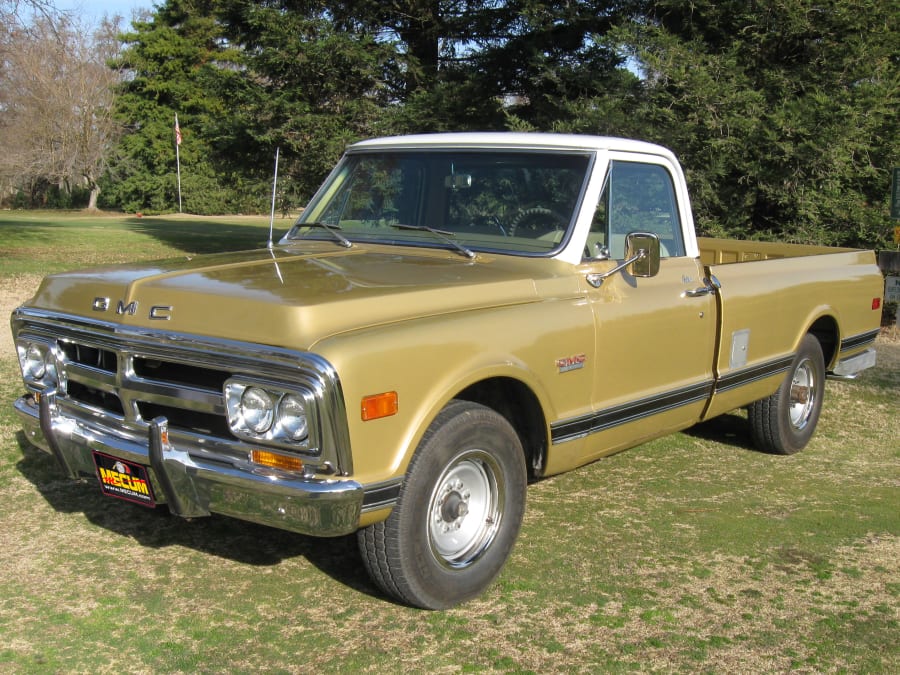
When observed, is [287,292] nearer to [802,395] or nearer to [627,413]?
[627,413]

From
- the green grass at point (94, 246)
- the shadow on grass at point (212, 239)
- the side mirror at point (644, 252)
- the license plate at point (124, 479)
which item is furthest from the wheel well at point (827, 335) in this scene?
the shadow on grass at point (212, 239)

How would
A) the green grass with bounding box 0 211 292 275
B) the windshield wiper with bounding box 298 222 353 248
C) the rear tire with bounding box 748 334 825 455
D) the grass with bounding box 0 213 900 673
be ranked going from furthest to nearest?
the green grass with bounding box 0 211 292 275, the rear tire with bounding box 748 334 825 455, the windshield wiper with bounding box 298 222 353 248, the grass with bounding box 0 213 900 673

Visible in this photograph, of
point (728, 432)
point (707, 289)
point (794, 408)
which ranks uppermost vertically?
point (707, 289)

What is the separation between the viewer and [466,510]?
4.05 metres

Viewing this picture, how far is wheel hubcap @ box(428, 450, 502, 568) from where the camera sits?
390 centimetres

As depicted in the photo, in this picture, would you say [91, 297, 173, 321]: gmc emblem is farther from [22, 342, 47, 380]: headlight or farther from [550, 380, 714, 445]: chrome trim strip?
[550, 380, 714, 445]: chrome trim strip

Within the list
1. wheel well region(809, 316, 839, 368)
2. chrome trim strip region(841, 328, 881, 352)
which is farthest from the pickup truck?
chrome trim strip region(841, 328, 881, 352)

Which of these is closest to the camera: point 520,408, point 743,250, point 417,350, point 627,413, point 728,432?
point 417,350

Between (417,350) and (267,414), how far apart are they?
0.62 metres

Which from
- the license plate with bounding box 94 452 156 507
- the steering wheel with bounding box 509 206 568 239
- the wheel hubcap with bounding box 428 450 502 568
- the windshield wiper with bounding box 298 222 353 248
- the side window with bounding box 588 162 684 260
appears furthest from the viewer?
the windshield wiper with bounding box 298 222 353 248

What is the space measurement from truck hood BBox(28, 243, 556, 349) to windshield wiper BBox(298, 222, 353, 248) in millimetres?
229

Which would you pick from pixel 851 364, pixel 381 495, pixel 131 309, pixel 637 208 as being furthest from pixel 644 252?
pixel 851 364

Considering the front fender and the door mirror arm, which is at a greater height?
the door mirror arm

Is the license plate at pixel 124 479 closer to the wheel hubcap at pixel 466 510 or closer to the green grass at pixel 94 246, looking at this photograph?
the wheel hubcap at pixel 466 510
